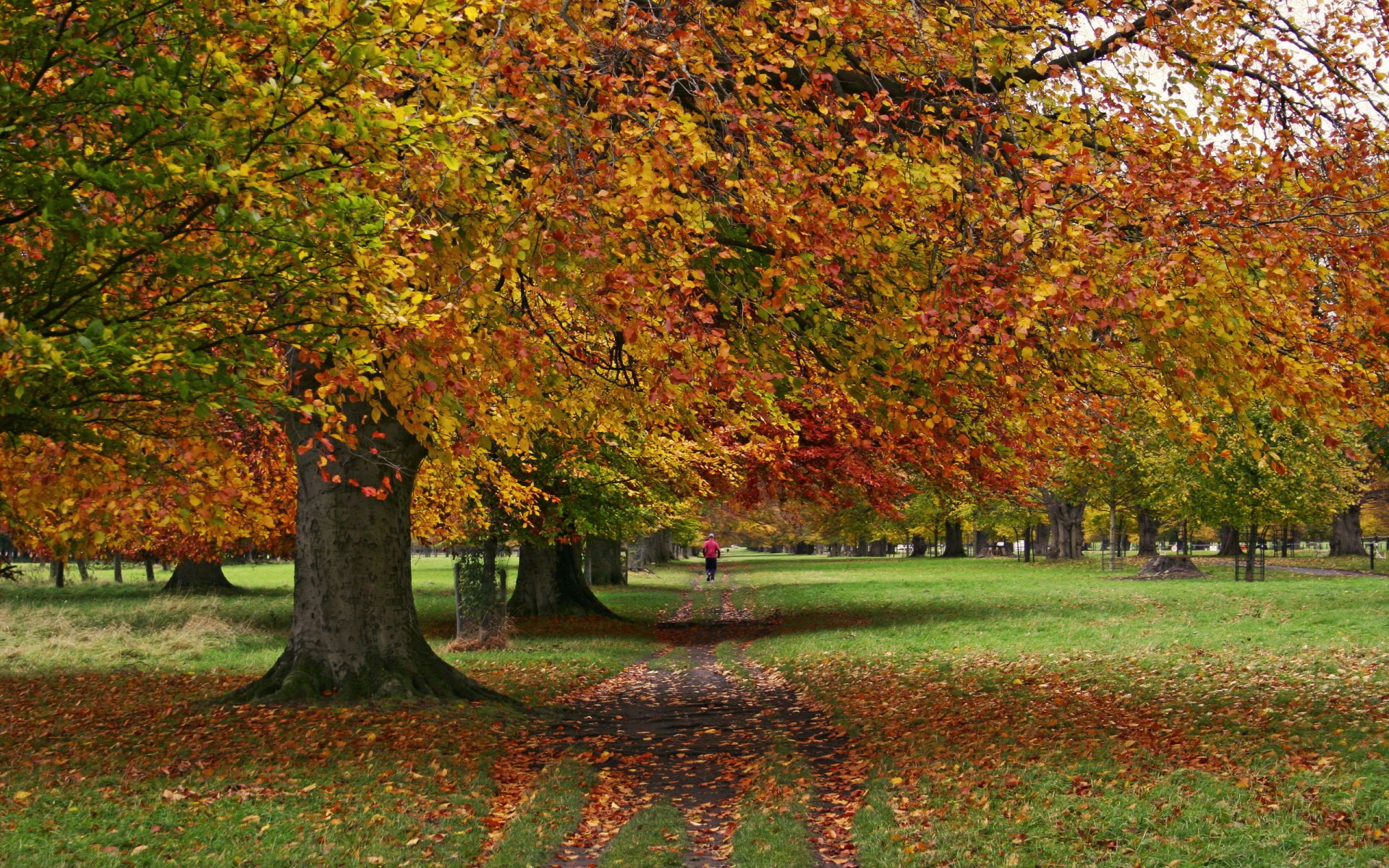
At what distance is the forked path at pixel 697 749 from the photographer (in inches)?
304

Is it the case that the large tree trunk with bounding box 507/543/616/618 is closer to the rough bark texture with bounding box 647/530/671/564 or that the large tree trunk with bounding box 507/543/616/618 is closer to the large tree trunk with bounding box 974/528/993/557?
the rough bark texture with bounding box 647/530/671/564

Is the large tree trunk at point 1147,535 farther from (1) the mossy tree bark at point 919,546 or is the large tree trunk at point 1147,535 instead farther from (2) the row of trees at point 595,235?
(2) the row of trees at point 595,235

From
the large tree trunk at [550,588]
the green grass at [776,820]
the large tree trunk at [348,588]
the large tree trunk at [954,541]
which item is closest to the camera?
the green grass at [776,820]

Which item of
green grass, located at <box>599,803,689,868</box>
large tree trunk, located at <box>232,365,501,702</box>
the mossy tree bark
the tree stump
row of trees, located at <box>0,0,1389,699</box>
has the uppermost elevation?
row of trees, located at <box>0,0,1389,699</box>

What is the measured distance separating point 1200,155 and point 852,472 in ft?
49.2

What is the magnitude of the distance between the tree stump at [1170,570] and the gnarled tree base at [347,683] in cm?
2918

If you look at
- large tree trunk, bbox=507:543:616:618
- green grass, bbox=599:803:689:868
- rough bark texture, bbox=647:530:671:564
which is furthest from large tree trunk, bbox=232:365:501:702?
rough bark texture, bbox=647:530:671:564

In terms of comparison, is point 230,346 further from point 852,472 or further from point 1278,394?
point 852,472

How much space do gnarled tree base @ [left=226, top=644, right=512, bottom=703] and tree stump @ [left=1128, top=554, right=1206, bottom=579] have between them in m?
29.2

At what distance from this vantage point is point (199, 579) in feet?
121

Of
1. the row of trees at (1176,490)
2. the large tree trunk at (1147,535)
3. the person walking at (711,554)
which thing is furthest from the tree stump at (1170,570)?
the person walking at (711,554)

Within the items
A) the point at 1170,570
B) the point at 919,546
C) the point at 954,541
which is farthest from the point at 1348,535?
the point at 919,546

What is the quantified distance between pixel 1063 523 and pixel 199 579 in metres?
43.1

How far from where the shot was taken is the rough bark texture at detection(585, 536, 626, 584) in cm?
4019
